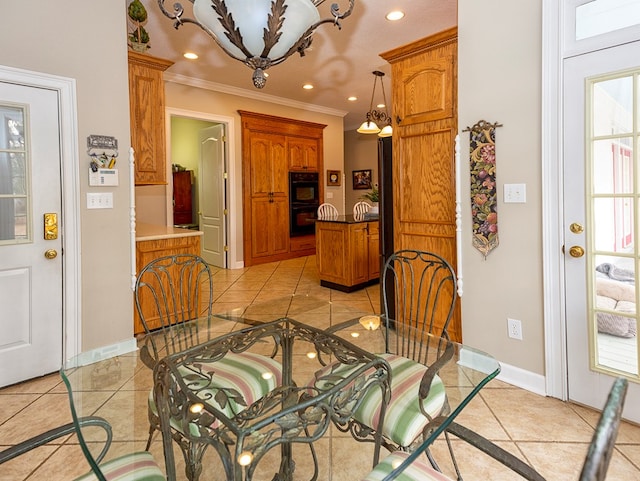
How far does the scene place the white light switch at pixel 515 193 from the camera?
235 centimetres

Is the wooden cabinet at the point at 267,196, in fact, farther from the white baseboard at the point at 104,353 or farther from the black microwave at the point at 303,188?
the white baseboard at the point at 104,353

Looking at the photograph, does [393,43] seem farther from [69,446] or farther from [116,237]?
Answer: [69,446]

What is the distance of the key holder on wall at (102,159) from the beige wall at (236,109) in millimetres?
2950

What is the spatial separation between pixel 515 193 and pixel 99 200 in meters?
2.90

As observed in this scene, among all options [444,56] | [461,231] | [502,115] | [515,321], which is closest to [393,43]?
[444,56]

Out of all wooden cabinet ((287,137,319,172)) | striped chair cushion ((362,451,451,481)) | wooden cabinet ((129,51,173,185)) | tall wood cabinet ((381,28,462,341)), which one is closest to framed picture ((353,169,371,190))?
wooden cabinet ((287,137,319,172))

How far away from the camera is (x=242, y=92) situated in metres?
6.19

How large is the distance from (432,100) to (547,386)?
2094 millimetres

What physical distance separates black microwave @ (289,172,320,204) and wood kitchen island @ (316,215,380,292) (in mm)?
2179

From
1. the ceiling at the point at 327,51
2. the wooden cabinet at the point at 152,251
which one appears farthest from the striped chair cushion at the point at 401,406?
the ceiling at the point at 327,51

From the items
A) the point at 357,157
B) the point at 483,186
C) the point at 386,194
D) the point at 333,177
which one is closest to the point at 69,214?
the point at 386,194

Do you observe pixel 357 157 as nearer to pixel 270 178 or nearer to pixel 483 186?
pixel 270 178

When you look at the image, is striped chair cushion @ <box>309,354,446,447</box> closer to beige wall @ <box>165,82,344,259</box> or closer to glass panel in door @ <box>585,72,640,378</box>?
glass panel in door @ <box>585,72,640,378</box>

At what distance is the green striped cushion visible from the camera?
4.38 ft
